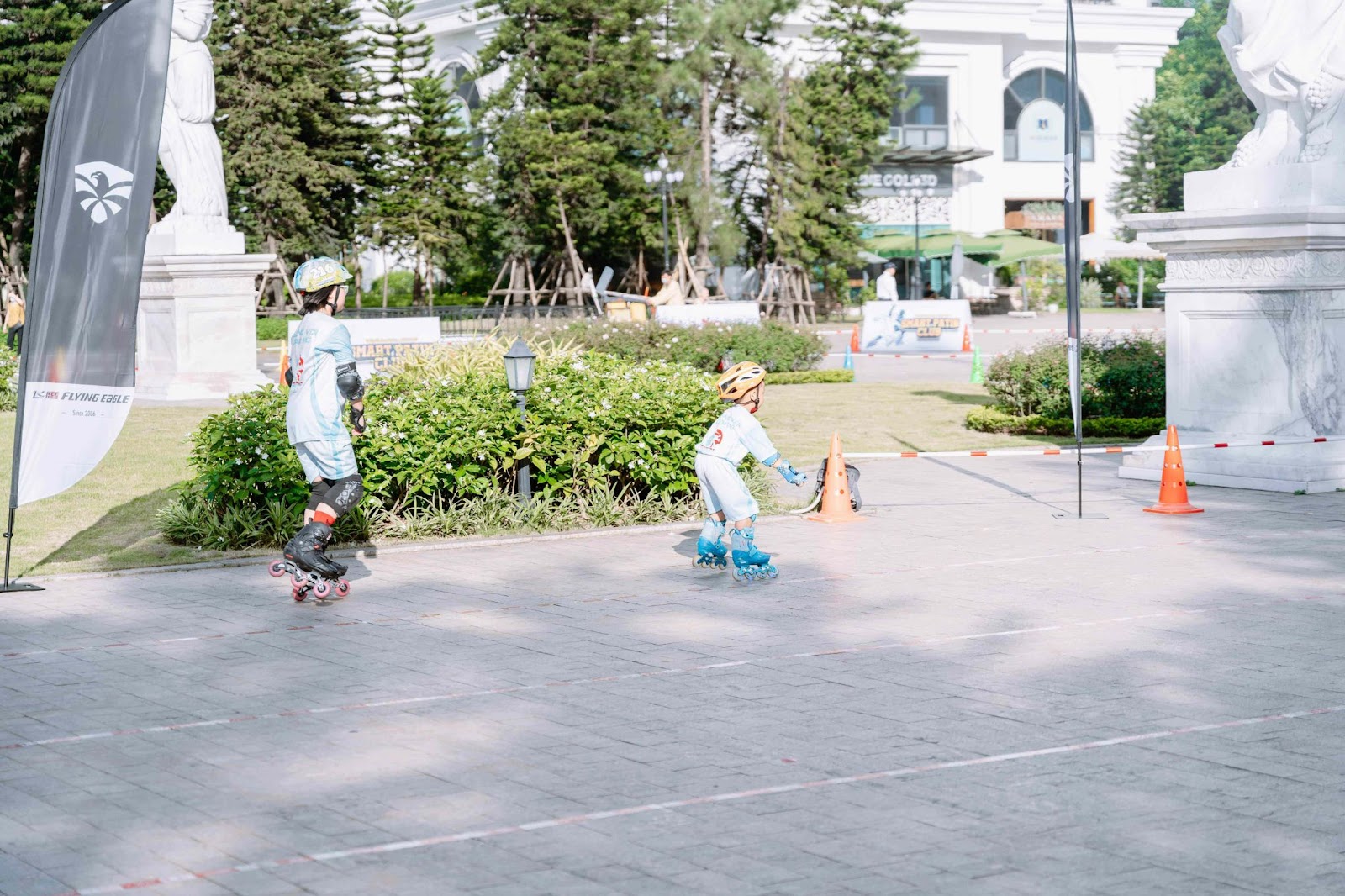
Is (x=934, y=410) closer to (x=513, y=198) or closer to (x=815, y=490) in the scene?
(x=815, y=490)

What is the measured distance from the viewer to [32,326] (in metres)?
9.72

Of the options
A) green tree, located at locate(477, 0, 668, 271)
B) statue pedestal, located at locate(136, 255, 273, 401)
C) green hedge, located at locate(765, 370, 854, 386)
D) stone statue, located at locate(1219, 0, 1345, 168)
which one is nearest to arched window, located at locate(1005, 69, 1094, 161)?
green tree, located at locate(477, 0, 668, 271)

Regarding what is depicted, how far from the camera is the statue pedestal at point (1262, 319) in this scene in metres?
14.2

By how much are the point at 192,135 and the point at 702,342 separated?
8.47 metres

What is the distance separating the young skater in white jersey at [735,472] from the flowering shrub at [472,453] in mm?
2262

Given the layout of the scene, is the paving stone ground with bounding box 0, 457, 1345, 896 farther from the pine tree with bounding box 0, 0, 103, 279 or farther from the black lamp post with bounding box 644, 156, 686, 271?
the pine tree with bounding box 0, 0, 103, 279

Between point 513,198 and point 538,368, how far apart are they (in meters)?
36.9

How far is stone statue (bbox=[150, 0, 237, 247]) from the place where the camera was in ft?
75.2

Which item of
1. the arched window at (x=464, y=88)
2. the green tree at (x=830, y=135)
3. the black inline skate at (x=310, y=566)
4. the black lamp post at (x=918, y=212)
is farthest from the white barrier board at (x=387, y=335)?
the black lamp post at (x=918, y=212)

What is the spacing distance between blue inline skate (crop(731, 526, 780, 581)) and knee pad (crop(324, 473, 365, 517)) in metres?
2.27

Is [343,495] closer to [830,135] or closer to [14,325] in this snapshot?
[14,325]

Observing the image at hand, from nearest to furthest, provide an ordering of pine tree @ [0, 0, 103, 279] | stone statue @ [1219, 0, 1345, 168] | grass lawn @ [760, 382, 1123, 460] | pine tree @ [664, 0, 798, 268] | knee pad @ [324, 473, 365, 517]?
knee pad @ [324, 473, 365, 517] → stone statue @ [1219, 0, 1345, 168] → grass lawn @ [760, 382, 1123, 460] → pine tree @ [0, 0, 103, 279] → pine tree @ [664, 0, 798, 268]

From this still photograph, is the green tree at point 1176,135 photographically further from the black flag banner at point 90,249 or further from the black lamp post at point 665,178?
the black flag banner at point 90,249

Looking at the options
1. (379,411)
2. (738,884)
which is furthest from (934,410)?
(738,884)
